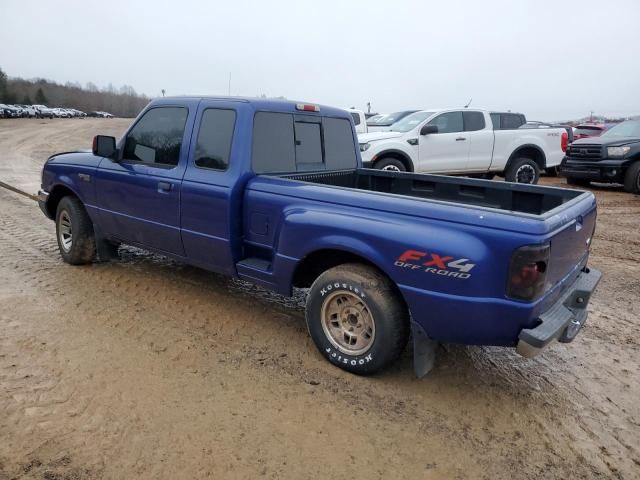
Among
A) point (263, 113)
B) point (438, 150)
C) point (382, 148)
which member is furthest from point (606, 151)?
point (263, 113)

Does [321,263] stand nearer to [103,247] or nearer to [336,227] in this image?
[336,227]

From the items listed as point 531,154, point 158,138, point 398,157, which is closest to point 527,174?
point 531,154

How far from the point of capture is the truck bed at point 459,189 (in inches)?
157

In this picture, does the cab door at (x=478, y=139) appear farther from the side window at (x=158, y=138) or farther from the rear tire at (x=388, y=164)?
the side window at (x=158, y=138)

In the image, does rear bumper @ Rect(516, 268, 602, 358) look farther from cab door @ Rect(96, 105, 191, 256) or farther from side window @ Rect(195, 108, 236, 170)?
cab door @ Rect(96, 105, 191, 256)

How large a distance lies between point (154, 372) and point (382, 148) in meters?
7.44

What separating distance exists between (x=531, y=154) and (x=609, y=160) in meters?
1.78

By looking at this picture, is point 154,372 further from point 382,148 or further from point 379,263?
Result: point 382,148

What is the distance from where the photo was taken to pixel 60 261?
559 cm

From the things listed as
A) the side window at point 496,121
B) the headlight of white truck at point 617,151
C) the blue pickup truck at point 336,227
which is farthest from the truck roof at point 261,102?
the headlight of white truck at point 617,151

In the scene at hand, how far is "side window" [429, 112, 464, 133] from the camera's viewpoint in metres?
10.8

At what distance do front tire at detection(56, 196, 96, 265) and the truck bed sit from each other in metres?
2.57

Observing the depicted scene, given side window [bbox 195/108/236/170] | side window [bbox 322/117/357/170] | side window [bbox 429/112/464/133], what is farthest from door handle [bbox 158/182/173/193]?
side window [bbox 429/112/464/133]

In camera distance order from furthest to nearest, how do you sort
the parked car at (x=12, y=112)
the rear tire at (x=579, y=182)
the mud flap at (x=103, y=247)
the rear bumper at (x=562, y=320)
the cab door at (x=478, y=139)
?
the parked car at (x=12, y=112) → the rear tire at (x=579, y=182) → the cab door at (x=478, y=139) → the mud flap at (x=103, y=247) → the rear bumper at (x=562, y=320)
